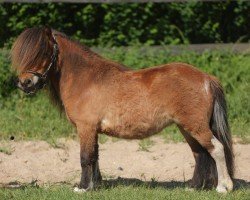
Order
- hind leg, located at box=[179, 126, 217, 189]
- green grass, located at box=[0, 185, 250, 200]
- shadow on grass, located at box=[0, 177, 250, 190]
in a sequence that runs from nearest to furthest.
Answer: green grass, located at box=[0, 185, 250, 200], hind leg, located at box=[179, 126, 217, 189], shadow on grass, located at box=[0, 177, 250, 190]

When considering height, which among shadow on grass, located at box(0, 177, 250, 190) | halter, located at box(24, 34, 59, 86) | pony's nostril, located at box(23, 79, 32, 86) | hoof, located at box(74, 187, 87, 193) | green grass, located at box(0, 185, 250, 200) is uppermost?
halter, located at box(24, 34, 59, 86)

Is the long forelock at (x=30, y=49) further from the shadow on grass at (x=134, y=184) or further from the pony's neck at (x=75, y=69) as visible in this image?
the shadow on grass at (x=134, y=184)

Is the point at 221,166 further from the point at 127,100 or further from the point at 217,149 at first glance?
the point at 127,100

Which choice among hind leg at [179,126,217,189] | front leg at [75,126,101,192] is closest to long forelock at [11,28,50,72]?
front leg at [75,126,101,192]

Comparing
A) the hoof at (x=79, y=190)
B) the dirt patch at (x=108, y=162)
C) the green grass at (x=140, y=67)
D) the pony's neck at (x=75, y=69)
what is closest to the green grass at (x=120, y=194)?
the hoof at (x=79, y=190)

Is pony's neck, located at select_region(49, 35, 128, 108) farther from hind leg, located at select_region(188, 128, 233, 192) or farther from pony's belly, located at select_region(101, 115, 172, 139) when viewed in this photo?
hind leg, located at select_region(188, 128, 233, 192)

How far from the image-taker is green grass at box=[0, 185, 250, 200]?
680 centimetres

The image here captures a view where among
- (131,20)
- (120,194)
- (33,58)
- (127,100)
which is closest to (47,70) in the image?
(33,58)

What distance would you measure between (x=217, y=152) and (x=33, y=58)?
2.13 meters

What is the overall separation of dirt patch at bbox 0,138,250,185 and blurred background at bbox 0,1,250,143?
98 centimetres

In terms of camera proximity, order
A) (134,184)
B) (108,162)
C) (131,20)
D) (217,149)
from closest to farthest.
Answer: (217,149) < (134,184) < (108,162) < (131,20)

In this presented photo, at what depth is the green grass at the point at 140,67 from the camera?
9.75 meters

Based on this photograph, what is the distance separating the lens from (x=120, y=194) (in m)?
6.94

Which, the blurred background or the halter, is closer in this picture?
the halter
